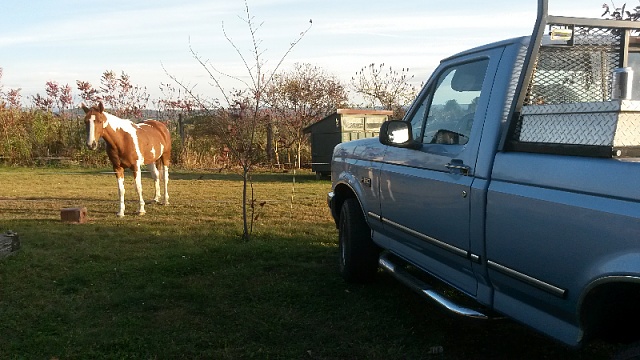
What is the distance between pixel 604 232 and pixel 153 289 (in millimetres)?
4506

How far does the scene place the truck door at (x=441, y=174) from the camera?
11.8 ft

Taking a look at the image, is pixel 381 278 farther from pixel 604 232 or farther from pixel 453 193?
pixel 604 232

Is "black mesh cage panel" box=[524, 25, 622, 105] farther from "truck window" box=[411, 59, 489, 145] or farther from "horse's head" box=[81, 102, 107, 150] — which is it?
"horse's head" box=[81, 102, 107, 150]

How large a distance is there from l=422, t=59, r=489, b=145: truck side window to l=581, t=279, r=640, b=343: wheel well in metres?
1.43

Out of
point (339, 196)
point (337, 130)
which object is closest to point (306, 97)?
point (337, 130)

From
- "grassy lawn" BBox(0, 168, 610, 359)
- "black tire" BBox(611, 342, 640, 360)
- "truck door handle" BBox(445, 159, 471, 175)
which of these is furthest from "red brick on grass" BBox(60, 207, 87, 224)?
"black tire" BBox(611, 342, 640, 360)

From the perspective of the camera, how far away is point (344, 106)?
23422mm

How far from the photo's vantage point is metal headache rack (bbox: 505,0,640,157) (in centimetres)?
262

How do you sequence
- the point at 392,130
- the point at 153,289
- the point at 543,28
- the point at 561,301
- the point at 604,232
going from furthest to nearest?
the point at 153,289 → the point at 392,130 → the point at 543,28 → the point at 561,301 → the point at 604,232

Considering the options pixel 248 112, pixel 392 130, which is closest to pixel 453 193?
pixel 392 130

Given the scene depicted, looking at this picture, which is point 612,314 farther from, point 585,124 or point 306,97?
point 306,97

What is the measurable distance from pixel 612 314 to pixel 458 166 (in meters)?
1.24

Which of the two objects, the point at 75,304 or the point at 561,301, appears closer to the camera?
the point at 561,301

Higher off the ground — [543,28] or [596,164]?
[543,28]
